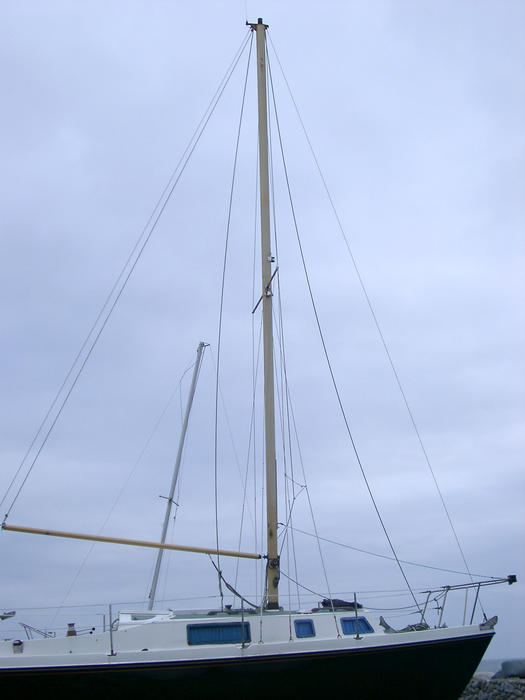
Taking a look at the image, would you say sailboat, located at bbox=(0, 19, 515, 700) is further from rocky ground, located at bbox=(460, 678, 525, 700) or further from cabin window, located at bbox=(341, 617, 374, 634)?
rocky ground, located at bbox=(460, 678, 525, 700)

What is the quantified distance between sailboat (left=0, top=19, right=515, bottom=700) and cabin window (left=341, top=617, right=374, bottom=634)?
3 cm

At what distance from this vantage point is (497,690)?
24.2m

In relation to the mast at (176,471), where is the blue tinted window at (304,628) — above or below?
below

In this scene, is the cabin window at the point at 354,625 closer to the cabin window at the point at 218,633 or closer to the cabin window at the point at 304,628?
the cabin window at the point at 304,628

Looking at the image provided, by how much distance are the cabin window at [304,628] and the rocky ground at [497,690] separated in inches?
444

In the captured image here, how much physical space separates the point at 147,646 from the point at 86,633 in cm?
131

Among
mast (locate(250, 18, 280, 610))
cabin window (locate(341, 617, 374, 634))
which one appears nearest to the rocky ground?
cabin window (locate(341, 617, 374, 634))

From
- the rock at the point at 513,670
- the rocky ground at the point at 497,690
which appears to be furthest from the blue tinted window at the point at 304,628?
the rock at the point at 513,670

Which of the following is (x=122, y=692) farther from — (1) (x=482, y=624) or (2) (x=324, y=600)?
(1) (x=482, y=624)

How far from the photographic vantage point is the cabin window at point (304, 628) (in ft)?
49.5

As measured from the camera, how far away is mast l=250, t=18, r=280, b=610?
1689cm

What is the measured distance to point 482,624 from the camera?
1709 cm

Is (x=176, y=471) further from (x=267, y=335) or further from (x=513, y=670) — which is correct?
(x=513, y=670)

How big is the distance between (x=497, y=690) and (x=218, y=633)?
46.6ft
